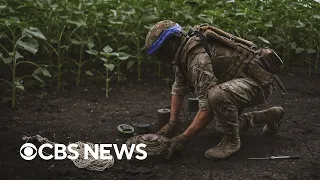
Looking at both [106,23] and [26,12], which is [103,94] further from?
[26,12]

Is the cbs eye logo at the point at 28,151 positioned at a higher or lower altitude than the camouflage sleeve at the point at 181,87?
lower

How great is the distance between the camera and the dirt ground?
3297 mm

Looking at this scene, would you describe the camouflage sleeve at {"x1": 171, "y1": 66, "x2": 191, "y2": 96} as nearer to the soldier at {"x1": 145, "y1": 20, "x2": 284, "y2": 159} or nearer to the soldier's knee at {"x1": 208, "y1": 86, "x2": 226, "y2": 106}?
the soldier at {"x1": 145, "y1": 20, "x2": 284, "y2": 159}

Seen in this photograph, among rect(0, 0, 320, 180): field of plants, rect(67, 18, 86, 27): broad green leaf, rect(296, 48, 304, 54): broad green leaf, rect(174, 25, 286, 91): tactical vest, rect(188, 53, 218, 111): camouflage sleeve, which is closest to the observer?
rect(188, 53, 218, 111): camouflage sleeve

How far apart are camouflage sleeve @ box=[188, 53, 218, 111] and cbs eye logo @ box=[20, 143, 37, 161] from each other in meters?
1.34

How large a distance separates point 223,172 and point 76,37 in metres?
3.14

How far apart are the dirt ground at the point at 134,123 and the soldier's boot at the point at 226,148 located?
5 centimetres

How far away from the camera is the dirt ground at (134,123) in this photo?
3297mm

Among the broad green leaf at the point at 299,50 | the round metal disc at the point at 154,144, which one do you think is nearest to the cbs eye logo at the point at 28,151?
the round metal disc at the point at 154,144

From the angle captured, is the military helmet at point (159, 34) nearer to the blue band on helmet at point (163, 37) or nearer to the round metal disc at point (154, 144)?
the blue band on helmet at point (163, 37)

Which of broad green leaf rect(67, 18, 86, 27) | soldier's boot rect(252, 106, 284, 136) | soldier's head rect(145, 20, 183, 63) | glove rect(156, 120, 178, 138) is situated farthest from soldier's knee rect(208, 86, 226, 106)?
broad green leaf rect(67, 18, 86, 27)

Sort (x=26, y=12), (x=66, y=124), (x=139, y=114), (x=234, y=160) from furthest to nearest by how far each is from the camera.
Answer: (x=26, y=12), (x=139, y=114), (x=66, y=124), (x=234, y=160)

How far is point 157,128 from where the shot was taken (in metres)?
4.15

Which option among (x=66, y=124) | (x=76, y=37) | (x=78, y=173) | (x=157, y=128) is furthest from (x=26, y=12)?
(x=78, y=173)
